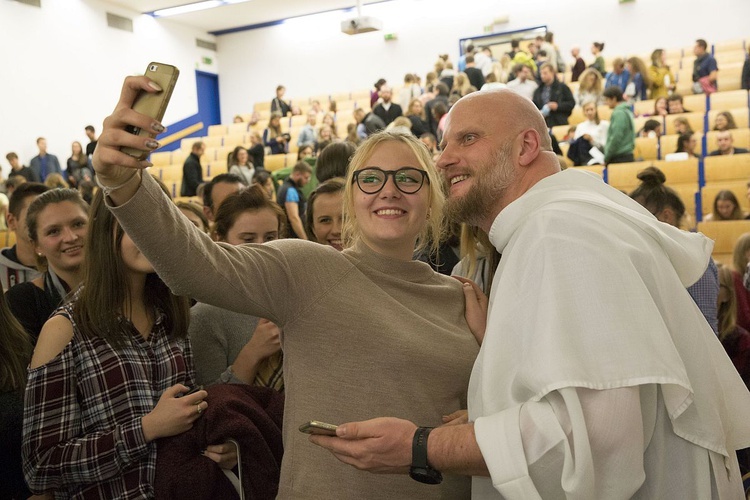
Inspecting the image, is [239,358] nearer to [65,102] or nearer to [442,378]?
[442,378]

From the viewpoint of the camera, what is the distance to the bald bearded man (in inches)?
45.1

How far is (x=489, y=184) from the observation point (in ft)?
5.21

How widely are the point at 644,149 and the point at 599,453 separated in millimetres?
9095

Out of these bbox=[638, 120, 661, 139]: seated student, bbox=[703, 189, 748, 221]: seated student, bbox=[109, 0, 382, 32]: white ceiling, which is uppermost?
bbox=[109, 0, 382, 32]: white ceiling

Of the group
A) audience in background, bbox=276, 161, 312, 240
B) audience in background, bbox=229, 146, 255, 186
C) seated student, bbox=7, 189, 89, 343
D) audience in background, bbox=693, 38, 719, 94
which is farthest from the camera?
audience in background, bbox=693, 38, 719, 94

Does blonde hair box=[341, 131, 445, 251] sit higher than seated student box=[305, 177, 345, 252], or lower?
higher

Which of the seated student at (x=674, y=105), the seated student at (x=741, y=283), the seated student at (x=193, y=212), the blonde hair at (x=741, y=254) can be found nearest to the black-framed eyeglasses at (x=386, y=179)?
the seated student at (x=193, y=212)

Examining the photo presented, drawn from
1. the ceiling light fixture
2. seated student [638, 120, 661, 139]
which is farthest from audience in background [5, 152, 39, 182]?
seated student [638, 120, 661, 139]

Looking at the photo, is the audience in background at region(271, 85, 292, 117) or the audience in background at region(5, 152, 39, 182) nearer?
the audience in background at region(5, 152, 39, 182)

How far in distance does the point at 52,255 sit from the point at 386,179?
Answer: 142cm

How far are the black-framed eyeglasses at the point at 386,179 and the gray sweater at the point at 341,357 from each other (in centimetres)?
22

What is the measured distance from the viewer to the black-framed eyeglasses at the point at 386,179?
179 centimetres

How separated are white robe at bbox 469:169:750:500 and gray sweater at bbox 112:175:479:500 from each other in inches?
9.4

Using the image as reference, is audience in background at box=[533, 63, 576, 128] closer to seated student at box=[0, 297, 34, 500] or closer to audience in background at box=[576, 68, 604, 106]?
audience in background at box=[576, 68, 604, 106]
